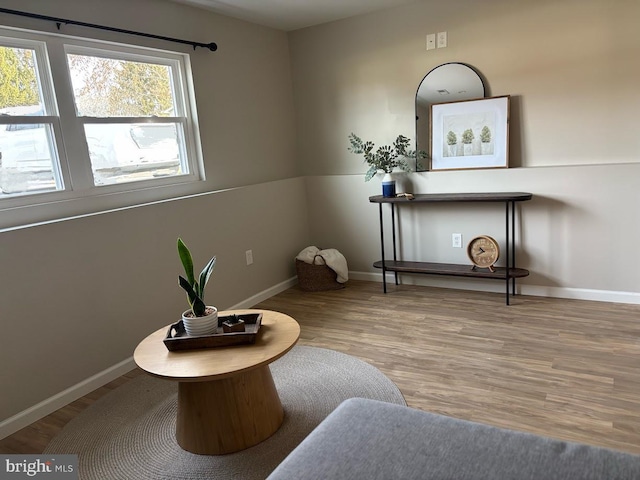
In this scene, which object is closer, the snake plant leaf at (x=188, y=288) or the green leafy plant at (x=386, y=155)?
the snake plant leaf at (x=188, y=288)

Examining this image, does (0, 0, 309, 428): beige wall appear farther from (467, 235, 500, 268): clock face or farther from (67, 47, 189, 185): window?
(467, 235, 500, 268): clock face

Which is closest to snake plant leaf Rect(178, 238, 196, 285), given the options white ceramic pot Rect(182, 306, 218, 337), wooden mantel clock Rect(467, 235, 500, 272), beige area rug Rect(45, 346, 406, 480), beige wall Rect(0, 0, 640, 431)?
white ceramic pot Rect(182, 306, 218, 337)

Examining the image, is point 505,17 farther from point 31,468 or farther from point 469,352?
Answer: point 31,468

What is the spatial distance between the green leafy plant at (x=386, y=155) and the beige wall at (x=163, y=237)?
72 centimetres

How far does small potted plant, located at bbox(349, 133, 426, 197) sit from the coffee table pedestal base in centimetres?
225

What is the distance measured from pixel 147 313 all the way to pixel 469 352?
2019 mm

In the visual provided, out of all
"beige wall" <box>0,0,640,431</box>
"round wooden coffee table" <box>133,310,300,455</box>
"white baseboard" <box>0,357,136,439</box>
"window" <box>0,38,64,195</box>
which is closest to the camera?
"round wooden coffee table" <box>133,310,300,455</box>

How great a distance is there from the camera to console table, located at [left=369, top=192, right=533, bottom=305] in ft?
11.2

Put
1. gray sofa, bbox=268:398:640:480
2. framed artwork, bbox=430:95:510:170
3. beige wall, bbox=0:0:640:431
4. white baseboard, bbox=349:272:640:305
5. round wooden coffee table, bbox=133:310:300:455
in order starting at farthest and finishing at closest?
framed artwork, bbox=430:95:510:170, white baseboard, bbox=349:272:640:305, beige wall, bbox=0:0:640:431, round wooden coffee table, bbox=133:310:300:455, gray sofa, bbox=268:398:640:480

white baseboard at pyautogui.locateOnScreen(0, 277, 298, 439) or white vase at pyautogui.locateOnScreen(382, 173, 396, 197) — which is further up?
white vase at pyautogui.locateOnScreen(382, 173, 396, 197)

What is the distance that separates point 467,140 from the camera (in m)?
3.67

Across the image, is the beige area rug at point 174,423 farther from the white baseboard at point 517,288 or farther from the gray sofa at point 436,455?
the white baseboard at point 517,288

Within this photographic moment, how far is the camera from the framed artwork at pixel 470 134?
3.52 metres

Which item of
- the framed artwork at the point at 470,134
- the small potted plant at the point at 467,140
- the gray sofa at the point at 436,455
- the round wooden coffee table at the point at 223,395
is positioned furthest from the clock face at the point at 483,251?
the gray sofa at the point at 436,455
